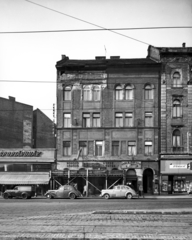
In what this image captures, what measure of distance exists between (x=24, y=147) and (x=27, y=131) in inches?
95.1

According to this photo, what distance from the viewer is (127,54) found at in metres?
43.1

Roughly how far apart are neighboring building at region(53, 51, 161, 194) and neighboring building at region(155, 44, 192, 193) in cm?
67

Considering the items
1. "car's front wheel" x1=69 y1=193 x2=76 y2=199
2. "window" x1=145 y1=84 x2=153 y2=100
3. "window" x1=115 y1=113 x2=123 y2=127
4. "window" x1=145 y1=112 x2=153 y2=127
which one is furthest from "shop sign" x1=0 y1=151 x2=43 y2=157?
"window" x1=145 y1=84 x2=153 y2=100

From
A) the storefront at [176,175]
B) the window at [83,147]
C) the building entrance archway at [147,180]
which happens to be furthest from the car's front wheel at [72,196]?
the storefront at [176,175]

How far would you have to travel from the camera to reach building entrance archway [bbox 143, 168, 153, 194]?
4031 centimetres

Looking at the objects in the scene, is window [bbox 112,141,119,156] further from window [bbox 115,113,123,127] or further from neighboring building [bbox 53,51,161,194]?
window [bbox 115,113,123,127]

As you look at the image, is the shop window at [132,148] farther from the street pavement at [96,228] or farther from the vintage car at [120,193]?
the street pavement at [96,228]

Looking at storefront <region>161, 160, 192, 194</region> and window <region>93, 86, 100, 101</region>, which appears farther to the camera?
window <region>93, 86, 100, 101</region>

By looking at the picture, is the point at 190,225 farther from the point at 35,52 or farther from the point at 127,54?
the point at 127,54

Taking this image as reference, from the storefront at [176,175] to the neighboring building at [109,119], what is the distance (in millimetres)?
822

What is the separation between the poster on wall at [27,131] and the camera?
177ft

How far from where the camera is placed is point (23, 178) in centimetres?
3966

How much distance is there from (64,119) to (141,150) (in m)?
7.60

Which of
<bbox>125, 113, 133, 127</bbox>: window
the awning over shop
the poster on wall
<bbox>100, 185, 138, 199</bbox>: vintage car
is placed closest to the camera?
<bbox>100, 185, 138, 199</bbox>: vintage car
